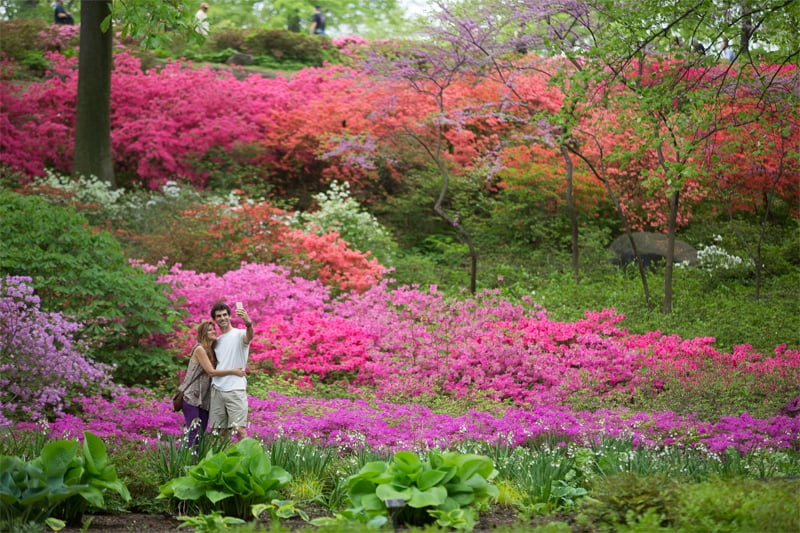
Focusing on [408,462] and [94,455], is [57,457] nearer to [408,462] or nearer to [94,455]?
[94,455]

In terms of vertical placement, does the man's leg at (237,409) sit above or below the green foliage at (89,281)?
below

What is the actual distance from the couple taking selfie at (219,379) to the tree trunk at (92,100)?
9.56 metres

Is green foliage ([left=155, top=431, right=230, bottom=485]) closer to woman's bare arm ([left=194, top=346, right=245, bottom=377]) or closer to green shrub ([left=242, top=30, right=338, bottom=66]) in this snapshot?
woman's bare arm ([left=194, top=346, right=245, bottom=377])

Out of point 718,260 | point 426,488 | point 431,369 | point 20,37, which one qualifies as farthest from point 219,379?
point 20,37

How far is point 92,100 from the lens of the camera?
50.2ft

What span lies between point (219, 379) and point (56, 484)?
2.51 metres

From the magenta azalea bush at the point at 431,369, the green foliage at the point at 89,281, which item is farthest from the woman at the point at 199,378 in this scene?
the green foliage at the point at 89,281

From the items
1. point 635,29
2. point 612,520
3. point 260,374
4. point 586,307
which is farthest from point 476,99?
point 612,520

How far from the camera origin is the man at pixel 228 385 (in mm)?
6719

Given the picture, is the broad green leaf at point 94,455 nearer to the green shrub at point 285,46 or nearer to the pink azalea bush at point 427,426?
the pink azalea bush at point 427,426

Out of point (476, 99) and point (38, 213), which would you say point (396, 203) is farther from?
point (38, 213)

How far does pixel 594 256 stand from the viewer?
606 inches

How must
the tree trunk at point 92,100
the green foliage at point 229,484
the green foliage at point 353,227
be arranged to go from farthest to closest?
the tree trunk at point 92,100 → the green foliage at point 353,227 → the green foliage at point 229,484

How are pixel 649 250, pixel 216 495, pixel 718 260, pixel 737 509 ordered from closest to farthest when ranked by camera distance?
pixel 737 509 → pixel 216 495 → pixel 718 260 → pixel 649 250
